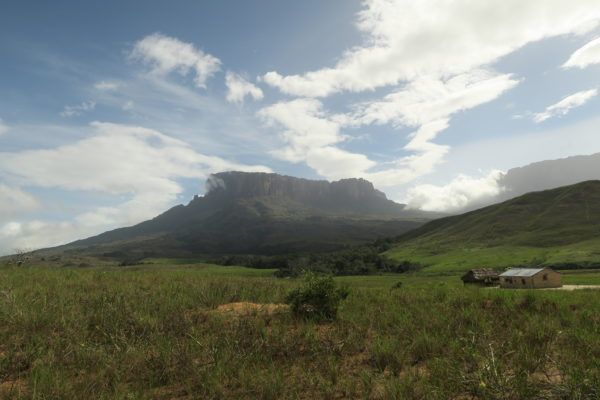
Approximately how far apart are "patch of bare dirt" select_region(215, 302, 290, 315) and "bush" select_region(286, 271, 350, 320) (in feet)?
1.33

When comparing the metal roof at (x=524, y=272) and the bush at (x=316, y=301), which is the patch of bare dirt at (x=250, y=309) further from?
the metal roof at (x=524, y=272)

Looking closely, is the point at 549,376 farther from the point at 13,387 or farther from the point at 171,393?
the point at 13,387

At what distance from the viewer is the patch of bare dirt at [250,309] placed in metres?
9.95

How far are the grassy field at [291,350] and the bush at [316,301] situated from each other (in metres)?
0.46

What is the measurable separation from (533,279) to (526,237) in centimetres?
10054

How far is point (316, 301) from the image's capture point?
10086 millimetres

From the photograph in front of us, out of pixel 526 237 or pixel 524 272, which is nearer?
pixel 524 272

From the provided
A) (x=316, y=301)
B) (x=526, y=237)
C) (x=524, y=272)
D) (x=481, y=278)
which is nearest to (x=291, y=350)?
(x=316, y=301)

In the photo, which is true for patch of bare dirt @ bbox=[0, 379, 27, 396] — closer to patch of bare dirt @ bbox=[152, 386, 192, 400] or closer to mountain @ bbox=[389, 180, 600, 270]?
patch of bare dirt @ bbox=[152, 386, 192, 400]

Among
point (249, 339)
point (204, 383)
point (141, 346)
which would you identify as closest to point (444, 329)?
point (249, 339)

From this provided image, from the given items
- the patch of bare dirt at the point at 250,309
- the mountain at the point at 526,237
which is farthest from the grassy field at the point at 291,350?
the mountain at the point at 526,237

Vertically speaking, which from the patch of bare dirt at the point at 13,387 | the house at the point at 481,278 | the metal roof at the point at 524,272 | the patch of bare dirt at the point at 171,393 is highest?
the patch of bare dirt at the point at 13,387

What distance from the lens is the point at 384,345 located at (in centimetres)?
723

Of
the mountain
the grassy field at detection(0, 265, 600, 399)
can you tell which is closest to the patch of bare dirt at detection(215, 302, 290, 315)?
the grassy field at detection(0, 265, 600, 399)
